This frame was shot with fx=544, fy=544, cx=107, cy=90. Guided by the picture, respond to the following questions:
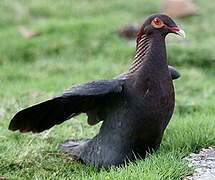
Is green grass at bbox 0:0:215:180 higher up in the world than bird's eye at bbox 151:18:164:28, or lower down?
lower down

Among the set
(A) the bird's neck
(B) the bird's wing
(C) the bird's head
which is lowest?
(B) the bird's wing

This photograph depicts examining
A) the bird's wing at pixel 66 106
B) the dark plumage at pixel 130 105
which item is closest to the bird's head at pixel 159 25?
the dark plumage at pixel 130 105

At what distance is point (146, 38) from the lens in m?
4.04

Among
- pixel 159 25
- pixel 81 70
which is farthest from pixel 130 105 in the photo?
pixel 81 70

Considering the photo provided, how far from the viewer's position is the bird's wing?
3818 mm

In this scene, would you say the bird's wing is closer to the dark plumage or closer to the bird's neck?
the dark plumage

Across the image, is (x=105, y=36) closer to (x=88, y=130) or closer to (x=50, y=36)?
(x=50, y=36)

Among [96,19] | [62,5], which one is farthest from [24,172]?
[62,5]

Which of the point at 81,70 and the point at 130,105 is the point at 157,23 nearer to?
the point at 130,105

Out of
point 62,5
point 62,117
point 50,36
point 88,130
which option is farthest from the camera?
point 62,5

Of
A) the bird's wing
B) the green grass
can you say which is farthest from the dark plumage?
the green grass

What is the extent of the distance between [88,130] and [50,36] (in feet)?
11.4

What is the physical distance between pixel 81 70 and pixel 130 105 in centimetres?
352

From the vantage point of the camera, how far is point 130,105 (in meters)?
3.96
